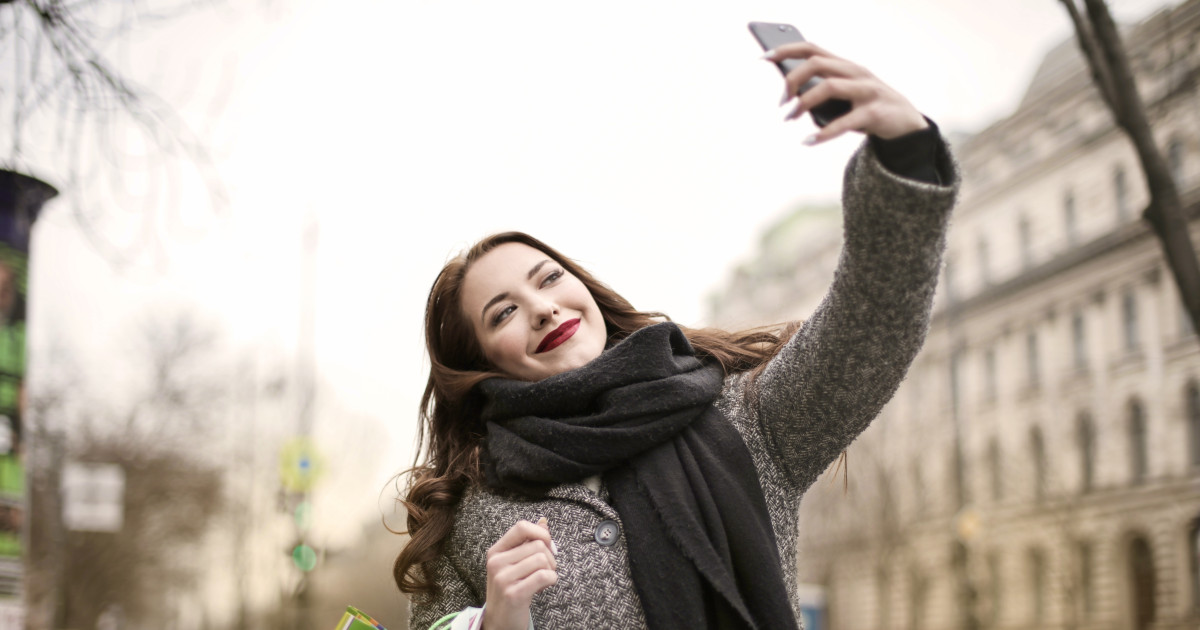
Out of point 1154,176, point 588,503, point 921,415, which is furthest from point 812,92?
point 921,415

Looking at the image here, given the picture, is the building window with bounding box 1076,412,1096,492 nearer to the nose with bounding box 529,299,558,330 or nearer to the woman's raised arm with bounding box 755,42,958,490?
the nose with bounding box 529,299,558,330

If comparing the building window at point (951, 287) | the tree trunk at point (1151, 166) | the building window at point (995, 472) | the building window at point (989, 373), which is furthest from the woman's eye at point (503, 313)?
the building window at point (989, 373)

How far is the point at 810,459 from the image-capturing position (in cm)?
233

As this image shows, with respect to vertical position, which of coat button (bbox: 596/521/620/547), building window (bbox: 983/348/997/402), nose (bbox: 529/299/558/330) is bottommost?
building window (bbox: 983/348/997/402)

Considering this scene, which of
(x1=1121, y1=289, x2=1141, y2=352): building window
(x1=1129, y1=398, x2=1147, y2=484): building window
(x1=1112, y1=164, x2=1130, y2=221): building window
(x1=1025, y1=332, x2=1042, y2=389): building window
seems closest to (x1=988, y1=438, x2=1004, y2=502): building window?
(x1=1025, y1=332, x2=1042, y2=389): building window

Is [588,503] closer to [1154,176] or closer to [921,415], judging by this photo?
[1154,176]

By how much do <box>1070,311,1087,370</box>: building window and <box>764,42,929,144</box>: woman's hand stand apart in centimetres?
3601

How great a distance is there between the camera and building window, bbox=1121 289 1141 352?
32375 millimetres

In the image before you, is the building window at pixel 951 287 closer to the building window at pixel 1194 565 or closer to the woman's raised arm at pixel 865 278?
the building window at pixel 1194 565

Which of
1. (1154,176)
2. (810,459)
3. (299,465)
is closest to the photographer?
(810,459)

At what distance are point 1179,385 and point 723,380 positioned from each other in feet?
101

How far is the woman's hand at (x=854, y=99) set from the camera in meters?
1.76

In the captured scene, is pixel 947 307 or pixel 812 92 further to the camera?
pixel 947 307

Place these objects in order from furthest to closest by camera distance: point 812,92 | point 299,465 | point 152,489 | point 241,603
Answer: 1. point 241,603
2. point 152,489
3. point 299,465
4. point 812,92
